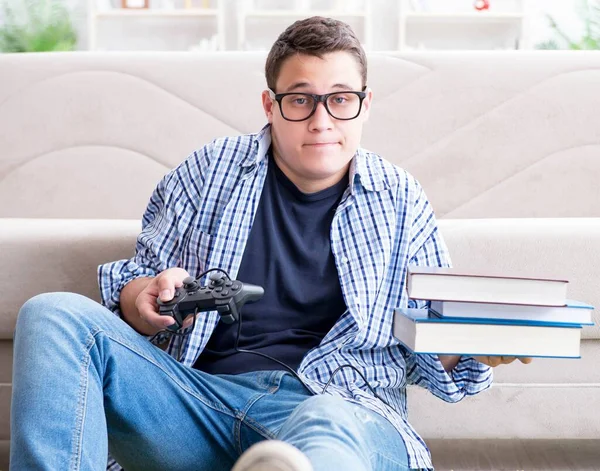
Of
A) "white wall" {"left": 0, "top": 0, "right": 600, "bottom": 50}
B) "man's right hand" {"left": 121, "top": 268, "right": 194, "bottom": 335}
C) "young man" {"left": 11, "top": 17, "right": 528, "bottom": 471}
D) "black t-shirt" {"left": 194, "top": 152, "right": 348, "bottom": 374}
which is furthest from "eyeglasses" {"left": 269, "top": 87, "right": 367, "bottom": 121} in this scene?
"white wall" {"left": 0, "top": 0, "right": 600, "bottom": 50}

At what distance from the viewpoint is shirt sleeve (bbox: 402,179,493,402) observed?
1.19 metres

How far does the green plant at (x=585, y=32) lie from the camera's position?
4.32 metres

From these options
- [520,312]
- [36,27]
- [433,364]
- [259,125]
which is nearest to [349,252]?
[433,364]

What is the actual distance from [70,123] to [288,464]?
62.3 inches

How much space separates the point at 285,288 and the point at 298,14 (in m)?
3.96

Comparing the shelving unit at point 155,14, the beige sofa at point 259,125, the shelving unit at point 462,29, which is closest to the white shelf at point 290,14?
the shelving unit at point 155,14

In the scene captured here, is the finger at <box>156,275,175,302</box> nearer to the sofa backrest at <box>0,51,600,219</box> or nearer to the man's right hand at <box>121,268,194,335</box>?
the man's right hand at <box>121,268,194,335</box>

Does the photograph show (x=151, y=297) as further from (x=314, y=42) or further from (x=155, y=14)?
(x=155, y=14)

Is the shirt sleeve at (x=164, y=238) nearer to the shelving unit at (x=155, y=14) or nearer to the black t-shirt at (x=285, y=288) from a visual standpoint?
the black t-shirt at (x=285, y=288)

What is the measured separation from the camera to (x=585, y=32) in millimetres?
4547

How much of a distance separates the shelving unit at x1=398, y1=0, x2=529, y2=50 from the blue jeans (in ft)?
13.7

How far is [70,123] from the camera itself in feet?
6.87

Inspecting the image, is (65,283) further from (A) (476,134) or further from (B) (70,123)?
(A) (476,134)

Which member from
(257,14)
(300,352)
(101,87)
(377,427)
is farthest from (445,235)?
(257,14)
